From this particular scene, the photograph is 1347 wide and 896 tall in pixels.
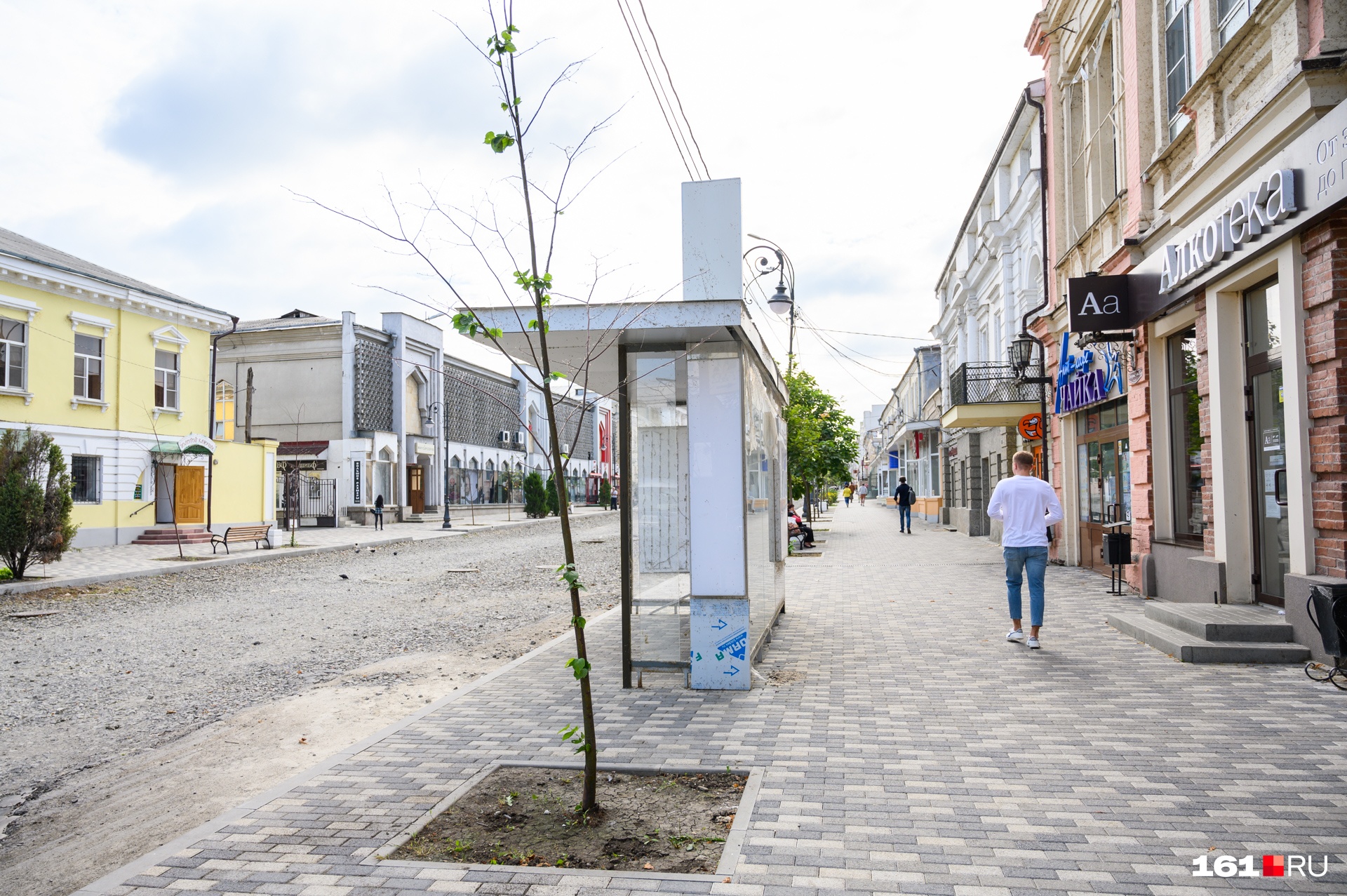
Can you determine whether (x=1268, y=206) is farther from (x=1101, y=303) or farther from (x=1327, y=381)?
(x=1101, y=303)

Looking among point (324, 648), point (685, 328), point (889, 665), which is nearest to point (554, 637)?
point (324, 648)

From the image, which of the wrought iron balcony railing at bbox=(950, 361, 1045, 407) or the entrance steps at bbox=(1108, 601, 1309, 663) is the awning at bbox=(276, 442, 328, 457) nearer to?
the wrought iron balcony railing at bbox=(950, 361, 1045, 407)

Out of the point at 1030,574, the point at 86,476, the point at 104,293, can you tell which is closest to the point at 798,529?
the point at 1030,574

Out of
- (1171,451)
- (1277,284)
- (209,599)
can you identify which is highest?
(1277,284)

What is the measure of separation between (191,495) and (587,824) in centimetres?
2673

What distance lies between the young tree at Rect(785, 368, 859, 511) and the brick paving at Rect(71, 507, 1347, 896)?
1428 cm

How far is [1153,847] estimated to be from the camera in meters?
3.39

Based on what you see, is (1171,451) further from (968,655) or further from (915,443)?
(915,443)

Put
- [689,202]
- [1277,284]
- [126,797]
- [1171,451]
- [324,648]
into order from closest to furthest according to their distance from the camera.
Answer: [126,797]
[689,202]
[1277,284]
[324,648]
[1171,451]

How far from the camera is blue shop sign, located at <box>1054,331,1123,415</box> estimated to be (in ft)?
40.8

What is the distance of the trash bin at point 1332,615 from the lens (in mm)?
5871

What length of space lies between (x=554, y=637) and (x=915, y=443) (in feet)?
122

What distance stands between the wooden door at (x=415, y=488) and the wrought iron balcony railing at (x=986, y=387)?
29.8 metres

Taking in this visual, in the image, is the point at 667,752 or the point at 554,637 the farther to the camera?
the point at 554,637
